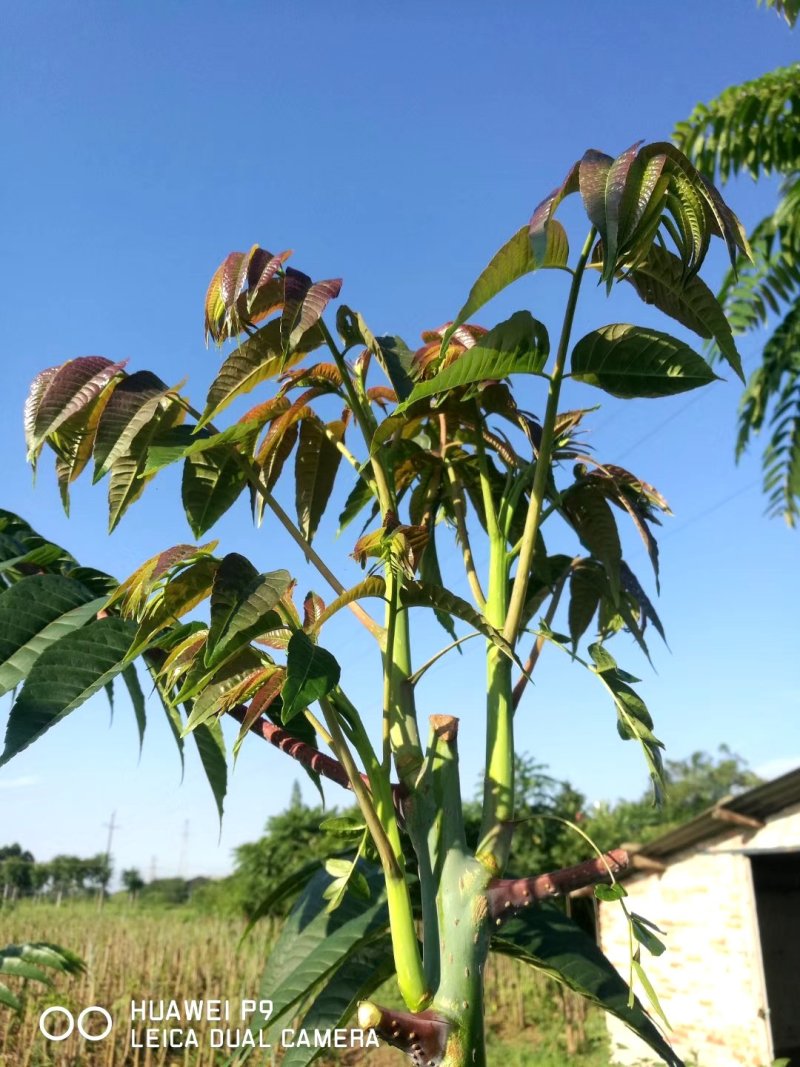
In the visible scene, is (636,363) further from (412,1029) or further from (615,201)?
(412,1029)

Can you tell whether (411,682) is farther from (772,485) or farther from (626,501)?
(772,485)

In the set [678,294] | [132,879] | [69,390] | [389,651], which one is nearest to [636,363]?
[678,294]

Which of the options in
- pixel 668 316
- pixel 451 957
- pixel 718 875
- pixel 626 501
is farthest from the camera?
pixel 718 875

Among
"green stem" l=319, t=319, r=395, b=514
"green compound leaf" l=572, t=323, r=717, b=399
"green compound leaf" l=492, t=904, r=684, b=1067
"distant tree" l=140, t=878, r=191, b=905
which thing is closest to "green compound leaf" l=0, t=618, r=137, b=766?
"green stem" l=319, t=319, r=395, b=514

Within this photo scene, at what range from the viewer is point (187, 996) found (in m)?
8.76

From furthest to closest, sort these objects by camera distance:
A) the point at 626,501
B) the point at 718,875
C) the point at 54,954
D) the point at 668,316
Answer: the point at 718,875
the point at 54,954
the point at 626,501
the point at 668,316

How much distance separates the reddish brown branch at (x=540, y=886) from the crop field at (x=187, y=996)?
19.6 feet

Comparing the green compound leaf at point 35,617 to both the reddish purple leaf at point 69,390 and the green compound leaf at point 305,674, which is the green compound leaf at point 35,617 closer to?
the reddish purple leaf at point 69,390

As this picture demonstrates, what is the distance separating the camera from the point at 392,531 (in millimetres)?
1204

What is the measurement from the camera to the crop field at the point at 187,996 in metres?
6.71

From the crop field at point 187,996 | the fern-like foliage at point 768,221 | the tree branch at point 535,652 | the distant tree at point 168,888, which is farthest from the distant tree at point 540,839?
the distant tree at point 168,888

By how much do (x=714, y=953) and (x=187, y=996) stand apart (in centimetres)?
530

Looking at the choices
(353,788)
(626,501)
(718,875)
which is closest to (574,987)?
(353,788)

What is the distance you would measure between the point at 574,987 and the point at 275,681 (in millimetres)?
579
